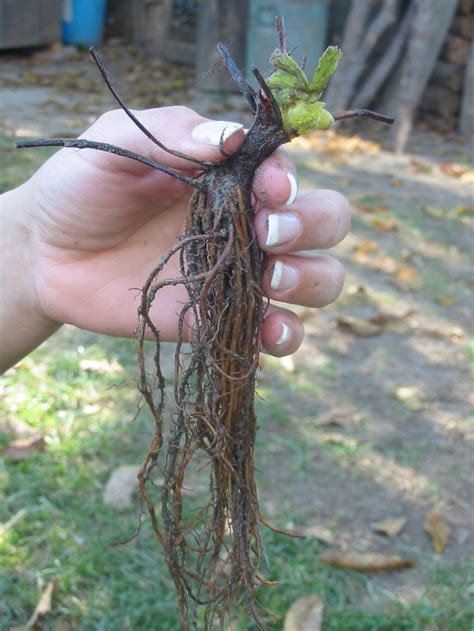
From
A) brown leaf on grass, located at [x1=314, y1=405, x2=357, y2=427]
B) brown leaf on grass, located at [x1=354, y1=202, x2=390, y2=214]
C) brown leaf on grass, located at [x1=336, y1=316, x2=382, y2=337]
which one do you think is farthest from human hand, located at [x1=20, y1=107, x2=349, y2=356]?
brown leaf on grass, located at [x1=354, y1=202, x2=390, y2=214]

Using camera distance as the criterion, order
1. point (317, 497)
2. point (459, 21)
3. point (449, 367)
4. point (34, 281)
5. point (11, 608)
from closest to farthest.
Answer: point (34, 281), point (11, 608), point (317, 497), point (449, 367), point (459, 21)

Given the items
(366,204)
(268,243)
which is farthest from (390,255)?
(268,243)

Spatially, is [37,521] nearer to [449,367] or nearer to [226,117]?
[449,367]

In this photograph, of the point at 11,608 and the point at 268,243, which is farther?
the point at 11,608

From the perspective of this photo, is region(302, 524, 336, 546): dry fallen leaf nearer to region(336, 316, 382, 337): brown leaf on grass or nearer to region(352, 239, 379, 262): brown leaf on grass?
region(336, 316, 382, 337): brown leaf on grass

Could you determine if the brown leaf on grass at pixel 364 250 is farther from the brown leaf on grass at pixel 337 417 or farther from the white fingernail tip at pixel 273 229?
the white fingernail tip at pixel 273 229

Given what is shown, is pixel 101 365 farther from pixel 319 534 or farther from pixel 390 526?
pixel 390 526
